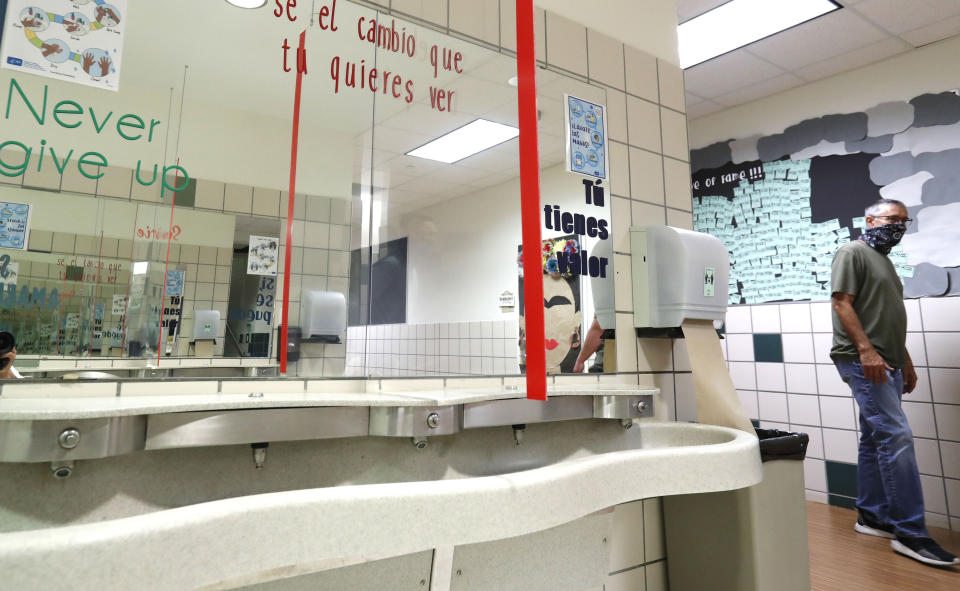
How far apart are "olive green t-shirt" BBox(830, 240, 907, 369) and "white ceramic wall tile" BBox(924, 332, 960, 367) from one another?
329mm

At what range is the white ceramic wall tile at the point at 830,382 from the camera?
328 cm

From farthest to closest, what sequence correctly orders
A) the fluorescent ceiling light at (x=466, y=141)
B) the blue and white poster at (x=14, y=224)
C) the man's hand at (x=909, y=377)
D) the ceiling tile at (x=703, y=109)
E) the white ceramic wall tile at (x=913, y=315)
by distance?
1. the ceiling tile at (x=703, y=109)
2. the white ceramic wall tile at (x=913, y=315)
3. the man's hand at (x=909, y=377)
4. the fluorescent ceiling light at (x=466, y=141)
5. the blue and white poster at (x=14, y=224)

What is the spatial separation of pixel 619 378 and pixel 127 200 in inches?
58.5

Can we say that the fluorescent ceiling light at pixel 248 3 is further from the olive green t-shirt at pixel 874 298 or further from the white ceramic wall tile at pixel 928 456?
the white ceramic wall tile at pixel 928 456

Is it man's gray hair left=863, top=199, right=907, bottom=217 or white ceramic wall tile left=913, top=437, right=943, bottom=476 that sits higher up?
man's gray hair left=863, top=199, right=907, bottom=217

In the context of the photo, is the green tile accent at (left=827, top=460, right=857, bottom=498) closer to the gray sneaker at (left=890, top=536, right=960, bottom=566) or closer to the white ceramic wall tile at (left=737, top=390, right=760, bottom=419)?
the white ceramic wall tile at (left=737, top=390, right=760, bottom=419)

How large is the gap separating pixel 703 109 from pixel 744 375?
6.51 feet

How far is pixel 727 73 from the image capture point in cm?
344

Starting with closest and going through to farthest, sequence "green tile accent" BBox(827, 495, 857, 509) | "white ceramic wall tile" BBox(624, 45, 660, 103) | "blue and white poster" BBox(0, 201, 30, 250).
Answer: "blue and white poster" BBox(0, 201, 30, 250)
"white ceramic wall tile" BBox(624, 45, 660, 103)
"green tile accent" BBox(827, 495, 857, 509)

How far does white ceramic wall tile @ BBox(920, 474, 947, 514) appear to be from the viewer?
2.88 m

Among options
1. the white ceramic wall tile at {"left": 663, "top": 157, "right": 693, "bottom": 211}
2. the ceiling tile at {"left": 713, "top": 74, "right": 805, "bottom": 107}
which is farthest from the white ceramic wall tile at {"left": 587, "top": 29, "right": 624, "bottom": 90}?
the ceiling tile at {"left": 713, "top": 74, "right": 805, "bottom": 107}

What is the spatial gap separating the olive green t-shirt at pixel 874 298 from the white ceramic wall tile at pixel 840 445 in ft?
2.18

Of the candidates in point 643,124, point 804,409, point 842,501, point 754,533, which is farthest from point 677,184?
point 842,501

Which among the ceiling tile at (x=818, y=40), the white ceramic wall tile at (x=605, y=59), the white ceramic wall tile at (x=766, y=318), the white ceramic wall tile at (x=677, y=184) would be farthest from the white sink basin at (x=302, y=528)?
the white ceramic wall tile at (x=766, y=318)
